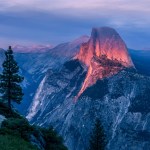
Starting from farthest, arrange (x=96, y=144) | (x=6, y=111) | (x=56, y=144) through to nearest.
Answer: (x=96, y=144)
(x=6, y=111)
(x=56, y=144)

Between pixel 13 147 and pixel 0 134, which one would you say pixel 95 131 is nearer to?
pixel 0 134

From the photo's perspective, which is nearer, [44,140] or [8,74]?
[44,140]

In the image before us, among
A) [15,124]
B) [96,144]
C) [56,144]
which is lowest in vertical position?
[96,144]

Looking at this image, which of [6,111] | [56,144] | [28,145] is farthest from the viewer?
[6,111]

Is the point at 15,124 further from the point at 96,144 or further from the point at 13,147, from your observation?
the point at 96,144

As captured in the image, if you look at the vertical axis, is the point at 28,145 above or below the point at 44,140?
above

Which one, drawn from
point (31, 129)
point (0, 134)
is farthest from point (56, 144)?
point (0, 134)
